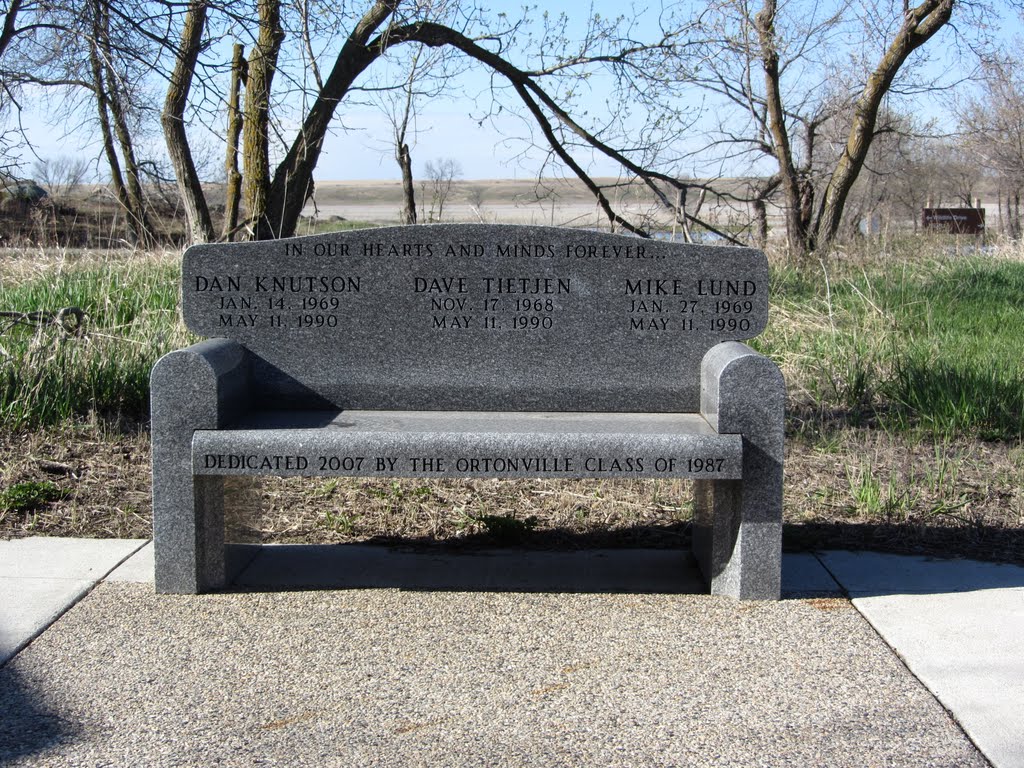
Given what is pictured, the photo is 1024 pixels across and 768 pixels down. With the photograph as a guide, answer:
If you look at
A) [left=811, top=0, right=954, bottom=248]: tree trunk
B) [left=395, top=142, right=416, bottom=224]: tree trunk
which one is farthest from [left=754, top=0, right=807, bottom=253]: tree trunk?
[left=395, top=142, right=416, bottom=224]: tree trunk

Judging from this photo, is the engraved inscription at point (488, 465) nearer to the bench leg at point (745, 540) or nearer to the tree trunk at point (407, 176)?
the bench leg at point (745, 540)

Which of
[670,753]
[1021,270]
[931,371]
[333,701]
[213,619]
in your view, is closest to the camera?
[670,753]

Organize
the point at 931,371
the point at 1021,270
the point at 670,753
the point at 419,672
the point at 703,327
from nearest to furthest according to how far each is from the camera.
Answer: the point at 670,753
the point at 419,672
the point at 703,327
the point at 931,371
the point at 1021,270

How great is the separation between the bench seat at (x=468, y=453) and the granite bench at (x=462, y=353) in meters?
0.06

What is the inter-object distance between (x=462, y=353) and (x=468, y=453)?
27.8 inches

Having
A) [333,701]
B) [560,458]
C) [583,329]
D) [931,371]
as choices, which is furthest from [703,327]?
[931,371]

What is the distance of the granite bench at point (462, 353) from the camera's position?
4.11 meters

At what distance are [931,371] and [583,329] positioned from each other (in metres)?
3.37

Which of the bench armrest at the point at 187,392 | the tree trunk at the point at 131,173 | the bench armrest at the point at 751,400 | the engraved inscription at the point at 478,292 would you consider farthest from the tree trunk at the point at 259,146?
the bench armrest at the point at 751,400

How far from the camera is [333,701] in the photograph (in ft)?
10.7

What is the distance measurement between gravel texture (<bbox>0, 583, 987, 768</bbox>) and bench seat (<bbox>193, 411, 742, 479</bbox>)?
517 millimetres

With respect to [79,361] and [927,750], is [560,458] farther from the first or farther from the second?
[79,361]

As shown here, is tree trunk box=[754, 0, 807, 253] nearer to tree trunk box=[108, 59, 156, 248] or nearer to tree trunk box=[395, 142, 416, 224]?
tree trunk box=[395, 142, 416, 224]

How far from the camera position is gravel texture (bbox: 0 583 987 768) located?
297 centimetres
